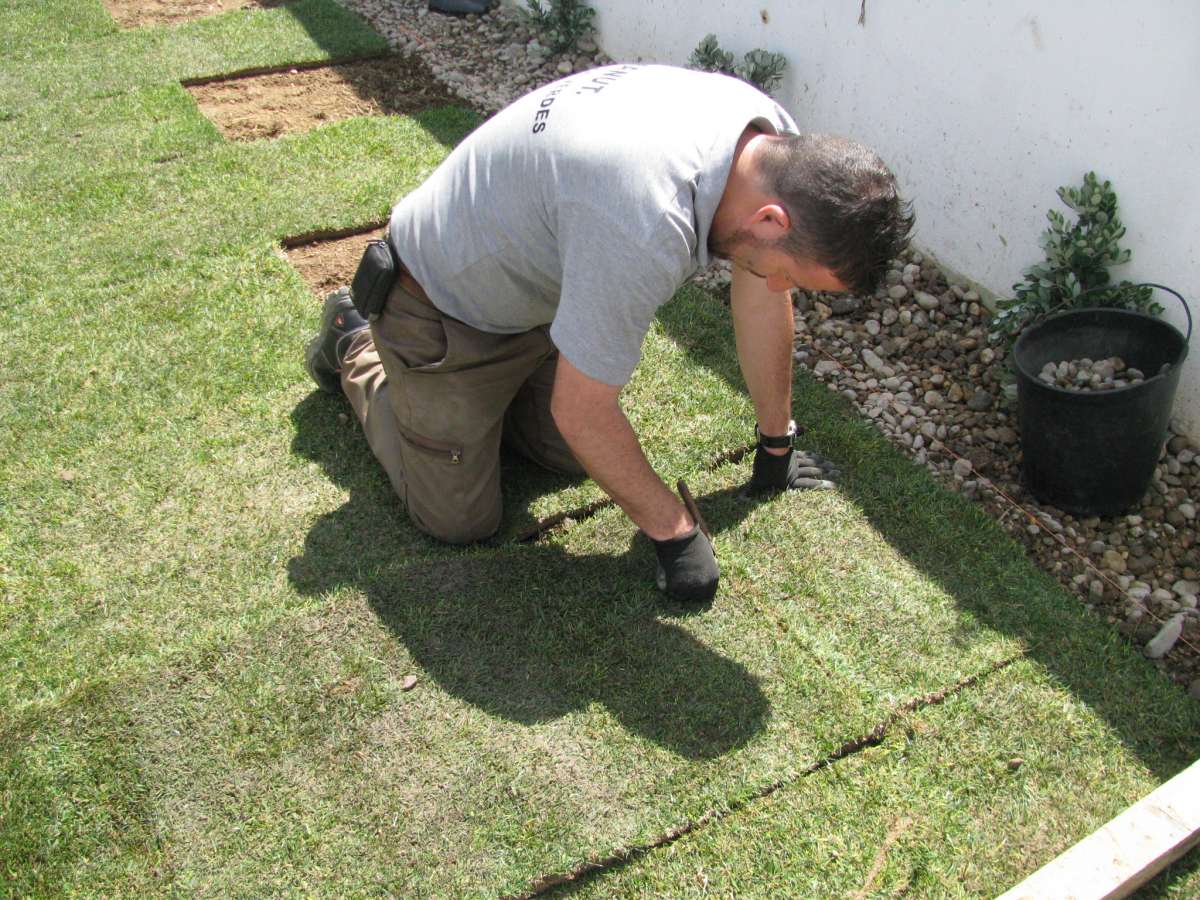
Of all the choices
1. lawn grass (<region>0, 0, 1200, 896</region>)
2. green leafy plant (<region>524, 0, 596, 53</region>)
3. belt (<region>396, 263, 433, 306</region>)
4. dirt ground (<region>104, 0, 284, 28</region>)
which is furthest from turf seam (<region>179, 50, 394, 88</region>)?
belt (<region>396, 263, 433, 306</region>)

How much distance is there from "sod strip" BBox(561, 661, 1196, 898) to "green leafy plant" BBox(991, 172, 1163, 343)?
1.52 m

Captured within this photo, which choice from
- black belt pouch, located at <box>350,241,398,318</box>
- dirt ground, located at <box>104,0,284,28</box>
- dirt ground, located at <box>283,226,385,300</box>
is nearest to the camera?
black belt pouch, located at <box>350,241,398,318</box>

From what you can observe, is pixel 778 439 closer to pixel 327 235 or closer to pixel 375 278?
pixel 375 278

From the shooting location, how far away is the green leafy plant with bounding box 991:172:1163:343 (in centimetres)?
359

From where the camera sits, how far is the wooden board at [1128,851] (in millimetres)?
2256

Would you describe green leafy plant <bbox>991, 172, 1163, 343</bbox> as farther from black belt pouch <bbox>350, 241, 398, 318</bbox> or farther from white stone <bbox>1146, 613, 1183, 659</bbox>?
black belt pouch <bbox>350, 241, 398, 318</bbox>

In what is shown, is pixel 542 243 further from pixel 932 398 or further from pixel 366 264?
pixel 932 398

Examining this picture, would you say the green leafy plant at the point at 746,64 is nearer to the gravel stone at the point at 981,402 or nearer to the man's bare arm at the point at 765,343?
the gravel stone at the point at 981,402

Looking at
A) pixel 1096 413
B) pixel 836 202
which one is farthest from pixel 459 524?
pixel 1096 413

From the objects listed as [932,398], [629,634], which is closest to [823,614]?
[629,634]

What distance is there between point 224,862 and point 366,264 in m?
1.72

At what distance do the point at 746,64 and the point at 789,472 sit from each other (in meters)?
2.55

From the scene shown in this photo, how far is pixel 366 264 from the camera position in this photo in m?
3.15

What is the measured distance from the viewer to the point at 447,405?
3.25 m
